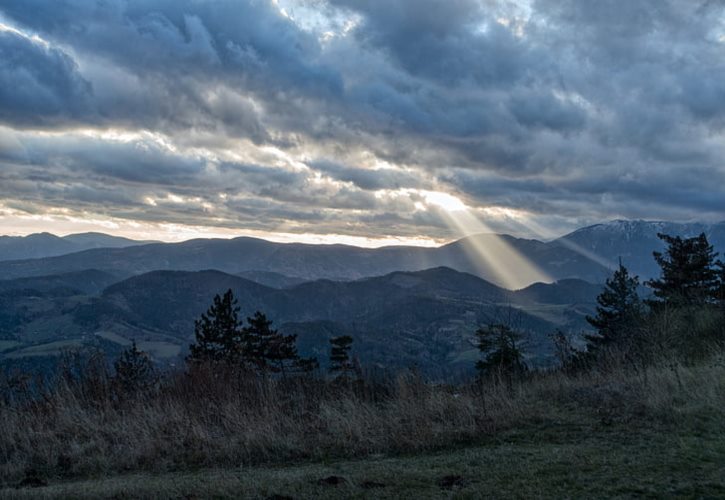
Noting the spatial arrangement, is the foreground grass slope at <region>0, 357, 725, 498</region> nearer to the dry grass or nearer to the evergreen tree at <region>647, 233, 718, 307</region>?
the dry grass

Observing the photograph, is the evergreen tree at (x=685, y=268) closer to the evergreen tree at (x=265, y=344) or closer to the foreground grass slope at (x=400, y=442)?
A: the foreground grass slope at (x=400, y=442)

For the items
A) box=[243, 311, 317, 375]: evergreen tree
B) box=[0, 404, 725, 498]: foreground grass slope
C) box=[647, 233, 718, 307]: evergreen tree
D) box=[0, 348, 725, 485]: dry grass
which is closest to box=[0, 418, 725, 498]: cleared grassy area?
box=[0, 404, 725, 498]: foreground grass slope

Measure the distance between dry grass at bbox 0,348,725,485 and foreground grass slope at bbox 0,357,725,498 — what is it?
35 millimetres

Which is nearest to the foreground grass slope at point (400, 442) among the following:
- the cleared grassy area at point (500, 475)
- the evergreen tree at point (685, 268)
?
the cleared grassy area at point (500, 475)

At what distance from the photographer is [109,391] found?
1220 cm

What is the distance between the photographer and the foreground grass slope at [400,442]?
6805mm

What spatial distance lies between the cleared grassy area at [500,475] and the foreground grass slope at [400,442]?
0.09ft

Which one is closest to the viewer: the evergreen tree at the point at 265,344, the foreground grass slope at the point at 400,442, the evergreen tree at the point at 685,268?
the foreground grass slope at the point at 400,442

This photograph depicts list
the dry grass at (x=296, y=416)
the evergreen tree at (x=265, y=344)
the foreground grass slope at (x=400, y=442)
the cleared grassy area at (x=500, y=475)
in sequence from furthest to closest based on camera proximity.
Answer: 1. the evergreen tree at (x=265, y=344)
2. the dry grass at (x=296, y=416)
3. the foreground grass slope at (x=400, y=442)
4. the cleared grassy area at (x=500, y=475)

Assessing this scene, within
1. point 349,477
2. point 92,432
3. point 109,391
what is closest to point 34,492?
point 92,432

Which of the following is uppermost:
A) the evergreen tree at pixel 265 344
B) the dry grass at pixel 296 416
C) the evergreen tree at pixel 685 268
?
the evergreen tree at pixel 685 268

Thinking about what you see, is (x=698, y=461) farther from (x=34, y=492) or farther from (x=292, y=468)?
(x=34, y=492)

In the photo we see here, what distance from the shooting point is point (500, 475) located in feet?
23.0

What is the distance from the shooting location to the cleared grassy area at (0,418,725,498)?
6.37 metres
